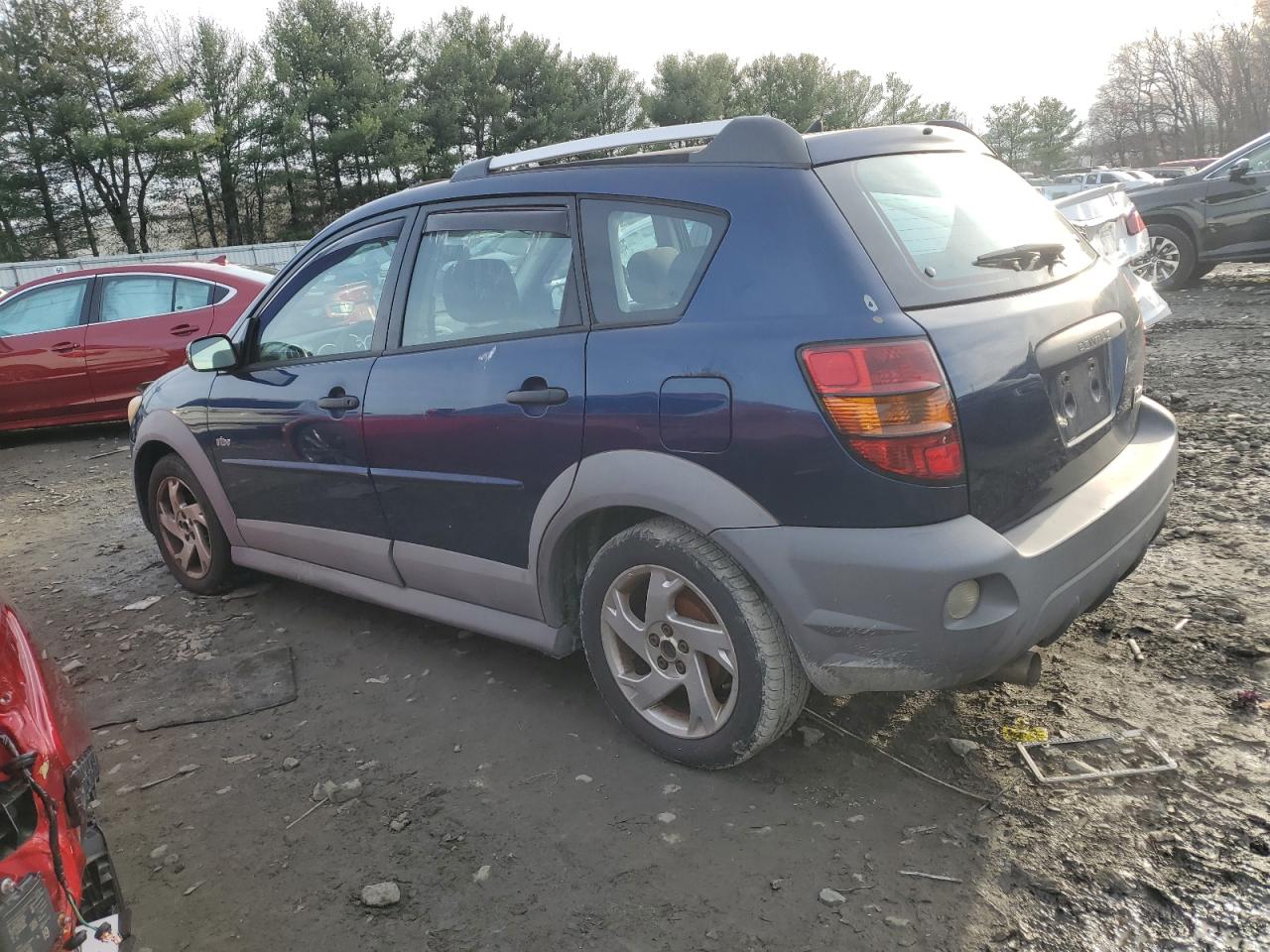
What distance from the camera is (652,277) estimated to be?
2.83 m

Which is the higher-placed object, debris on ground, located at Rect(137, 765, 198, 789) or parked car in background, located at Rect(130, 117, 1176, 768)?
parked car in background, located at Rect(130, 117, 1176, 768)

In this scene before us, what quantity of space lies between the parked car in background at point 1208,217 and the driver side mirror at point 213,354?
1020 cm

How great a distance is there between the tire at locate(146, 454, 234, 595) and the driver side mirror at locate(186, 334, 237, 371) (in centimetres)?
64

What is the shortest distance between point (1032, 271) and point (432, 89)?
190 ft

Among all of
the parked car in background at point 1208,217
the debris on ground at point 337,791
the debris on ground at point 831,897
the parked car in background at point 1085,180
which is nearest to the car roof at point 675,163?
the debris on ground at point 831,897

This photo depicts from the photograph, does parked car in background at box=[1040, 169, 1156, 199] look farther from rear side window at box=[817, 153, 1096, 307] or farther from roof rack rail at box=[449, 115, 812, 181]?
roof rack rail at box=[449, 115, 812, 181]

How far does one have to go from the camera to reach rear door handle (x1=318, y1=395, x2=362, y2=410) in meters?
3.60

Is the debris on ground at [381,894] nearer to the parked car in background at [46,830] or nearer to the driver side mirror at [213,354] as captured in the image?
the parked car in background at [46,830]

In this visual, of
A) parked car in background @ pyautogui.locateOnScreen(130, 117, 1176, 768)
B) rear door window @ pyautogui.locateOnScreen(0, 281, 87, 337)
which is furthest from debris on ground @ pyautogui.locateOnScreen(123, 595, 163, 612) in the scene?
rear door window @ pyautogui.locateOnScreen(0, 281, 87, 337)

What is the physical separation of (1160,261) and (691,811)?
1131cm

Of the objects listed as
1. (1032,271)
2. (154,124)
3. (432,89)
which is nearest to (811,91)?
(432,89)

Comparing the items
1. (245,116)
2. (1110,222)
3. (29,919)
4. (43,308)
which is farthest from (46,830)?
(245,116)

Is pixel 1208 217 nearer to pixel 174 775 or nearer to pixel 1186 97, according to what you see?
pixel 174 775

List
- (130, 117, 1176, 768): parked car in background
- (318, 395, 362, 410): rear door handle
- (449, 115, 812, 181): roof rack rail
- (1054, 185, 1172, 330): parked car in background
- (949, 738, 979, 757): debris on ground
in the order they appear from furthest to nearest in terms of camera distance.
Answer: (1054, 185, 1172, 330): parked car in background, (318, 395, 362, 410): rear door handle, (949, 738, 979, 757): debris on ground, (449, 115, 812, 181): roof rack rail, (130, 117, 1176, 768): parked car in background
